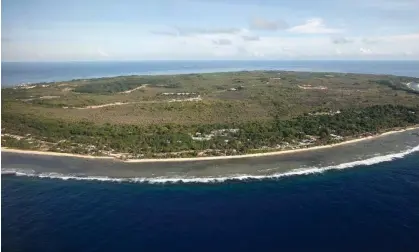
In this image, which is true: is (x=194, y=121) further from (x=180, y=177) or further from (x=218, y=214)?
(x=218, y=214)

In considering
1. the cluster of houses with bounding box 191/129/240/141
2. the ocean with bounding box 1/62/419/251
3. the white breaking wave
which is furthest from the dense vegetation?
the white breaking wave

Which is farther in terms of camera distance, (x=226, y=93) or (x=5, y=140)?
(x=226, y=93)

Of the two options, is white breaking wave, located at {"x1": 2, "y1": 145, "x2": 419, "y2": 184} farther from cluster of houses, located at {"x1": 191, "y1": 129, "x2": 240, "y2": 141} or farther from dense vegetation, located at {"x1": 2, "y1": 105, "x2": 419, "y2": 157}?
cluster of houses, located at {"x1": 191, "y1": 129, "x2": 240, "y2": 141}

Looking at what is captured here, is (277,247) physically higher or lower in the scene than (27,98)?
lower

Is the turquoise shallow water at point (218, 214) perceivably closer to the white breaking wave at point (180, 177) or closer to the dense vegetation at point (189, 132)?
the white breaking wave at point (180, 177)

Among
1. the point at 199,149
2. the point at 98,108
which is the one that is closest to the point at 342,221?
A: the point at 199,149

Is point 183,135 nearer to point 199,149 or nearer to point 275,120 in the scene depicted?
point 199,149
